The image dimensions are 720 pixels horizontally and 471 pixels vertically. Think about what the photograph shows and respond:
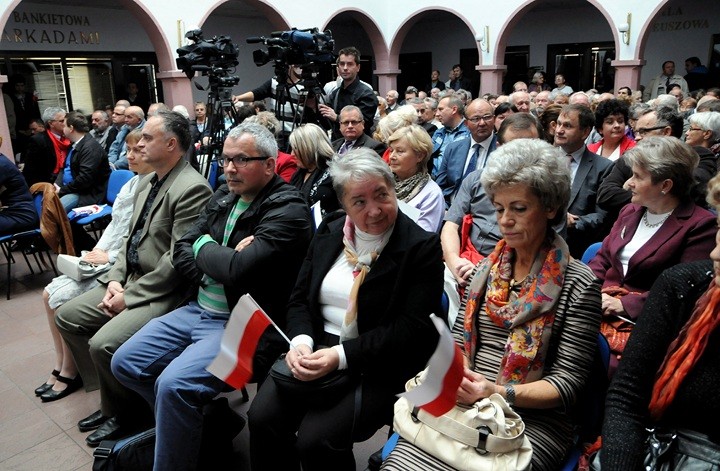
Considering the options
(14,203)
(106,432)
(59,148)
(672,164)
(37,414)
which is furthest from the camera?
(59,148)

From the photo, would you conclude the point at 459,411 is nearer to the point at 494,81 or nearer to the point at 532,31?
the point at 494,81

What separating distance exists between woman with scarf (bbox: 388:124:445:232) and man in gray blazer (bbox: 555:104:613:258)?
731mm

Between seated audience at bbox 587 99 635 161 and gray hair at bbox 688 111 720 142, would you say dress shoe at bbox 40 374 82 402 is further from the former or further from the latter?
gray hair at bbox 688 111 720 142

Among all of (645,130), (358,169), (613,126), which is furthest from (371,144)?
(358,169)

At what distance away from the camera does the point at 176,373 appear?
2.37m

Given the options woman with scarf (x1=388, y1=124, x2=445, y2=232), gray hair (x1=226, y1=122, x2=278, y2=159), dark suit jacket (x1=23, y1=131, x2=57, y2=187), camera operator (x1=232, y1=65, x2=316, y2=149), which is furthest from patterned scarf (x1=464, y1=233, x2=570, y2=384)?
dark suit jacket (x1=23, y1=131, x2=57, y2=187)

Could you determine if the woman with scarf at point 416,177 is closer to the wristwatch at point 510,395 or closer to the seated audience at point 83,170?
the wristwatch at point 510,395

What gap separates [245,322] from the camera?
2045mm

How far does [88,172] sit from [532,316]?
→ 5024 millimetres

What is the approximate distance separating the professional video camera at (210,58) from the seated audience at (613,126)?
9.46 feet

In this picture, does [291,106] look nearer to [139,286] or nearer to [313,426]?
[139,286]

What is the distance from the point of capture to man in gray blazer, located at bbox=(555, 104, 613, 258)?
330 cm

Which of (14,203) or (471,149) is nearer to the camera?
(471,149)

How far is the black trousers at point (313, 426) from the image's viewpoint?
2006 mm
